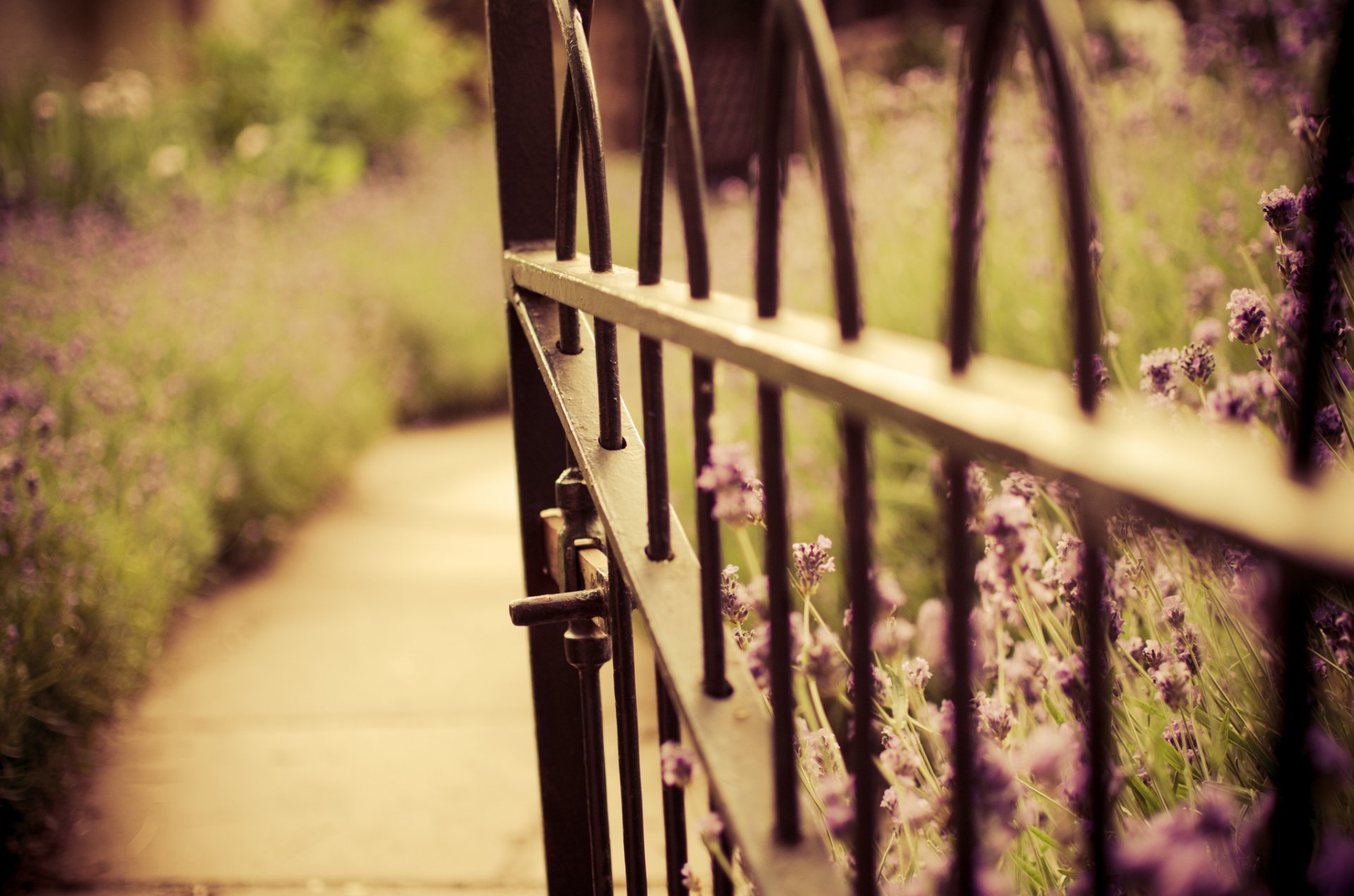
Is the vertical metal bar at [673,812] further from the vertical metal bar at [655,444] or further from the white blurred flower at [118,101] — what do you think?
the white blurred flower at [118,101]

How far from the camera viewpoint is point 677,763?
0.91 meters

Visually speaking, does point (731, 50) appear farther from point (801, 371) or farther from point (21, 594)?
point (801, 371)

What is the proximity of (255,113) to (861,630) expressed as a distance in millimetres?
10415

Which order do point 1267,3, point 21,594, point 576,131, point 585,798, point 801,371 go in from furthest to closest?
point 1267,3 → point 21,594 → point 585,798 → point 576,131 → point 801,371

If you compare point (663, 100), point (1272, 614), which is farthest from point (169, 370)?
point (1272, 614)

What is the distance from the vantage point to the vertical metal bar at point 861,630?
63cm

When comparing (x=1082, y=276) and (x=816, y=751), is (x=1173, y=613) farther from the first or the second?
(x=1082, y=276)

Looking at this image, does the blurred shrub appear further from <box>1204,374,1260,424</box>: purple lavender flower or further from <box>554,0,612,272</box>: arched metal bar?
<box>1204,374,1260,424</box>: purple lavender flower

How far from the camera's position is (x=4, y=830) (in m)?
2.24

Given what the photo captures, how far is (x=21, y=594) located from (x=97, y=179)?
20.0 ft

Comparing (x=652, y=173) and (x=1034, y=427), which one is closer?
(x=1034, y=427)

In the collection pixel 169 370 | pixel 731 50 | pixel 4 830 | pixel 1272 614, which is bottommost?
pixel 4 830

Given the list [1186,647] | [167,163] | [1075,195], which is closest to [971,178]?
[1075,195]

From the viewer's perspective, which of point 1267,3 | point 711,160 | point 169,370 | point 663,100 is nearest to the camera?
point 663,100
